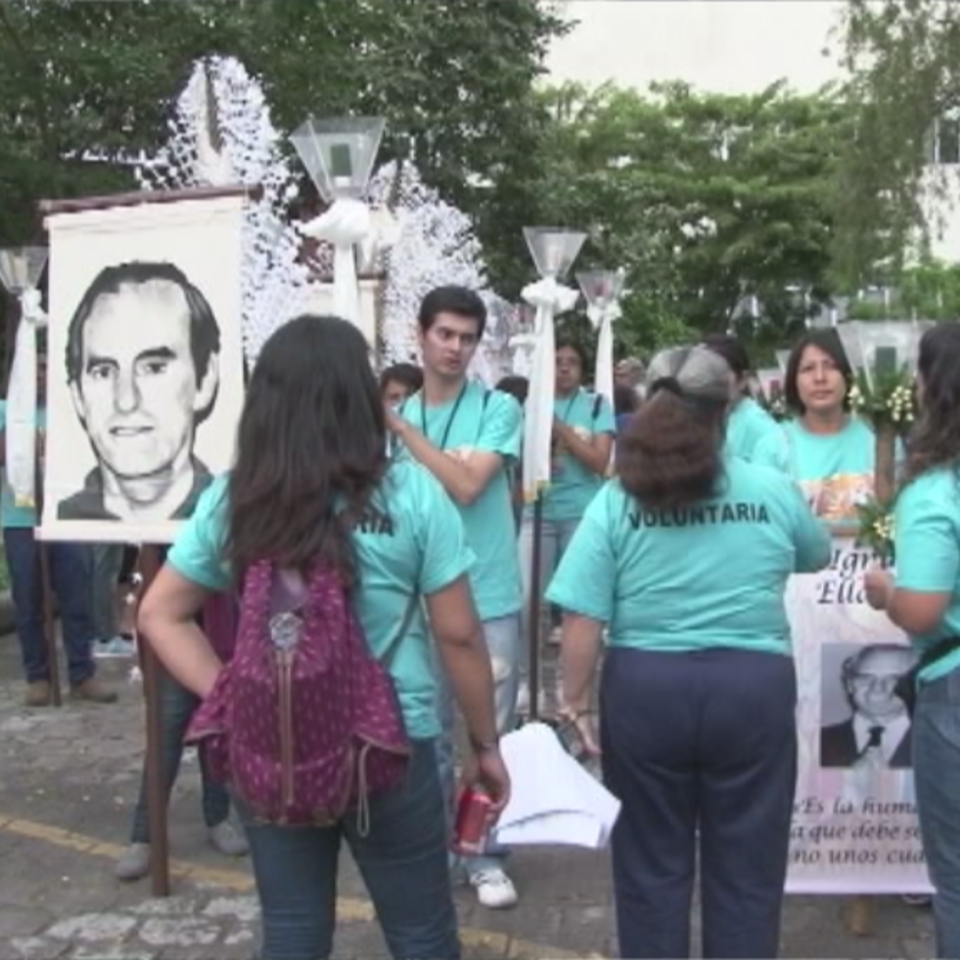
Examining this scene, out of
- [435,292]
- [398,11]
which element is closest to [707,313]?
[398,11]

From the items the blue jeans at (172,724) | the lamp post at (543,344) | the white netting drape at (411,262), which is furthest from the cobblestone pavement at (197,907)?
the white netting drape at (411,262)

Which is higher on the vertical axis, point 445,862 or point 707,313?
point 707,313

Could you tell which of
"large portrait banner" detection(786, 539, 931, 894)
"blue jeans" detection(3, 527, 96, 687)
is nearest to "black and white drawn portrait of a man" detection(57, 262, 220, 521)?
"large portrait banner" detection(786, 539, 931, 894)

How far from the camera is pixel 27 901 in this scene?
499cm

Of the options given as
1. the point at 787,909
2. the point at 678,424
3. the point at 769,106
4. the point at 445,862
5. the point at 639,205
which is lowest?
the point at 787,909

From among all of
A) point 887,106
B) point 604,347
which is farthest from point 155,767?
point 887,106

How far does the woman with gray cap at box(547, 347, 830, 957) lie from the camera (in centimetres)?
347

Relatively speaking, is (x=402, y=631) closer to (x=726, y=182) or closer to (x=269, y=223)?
(x=269, y=223)

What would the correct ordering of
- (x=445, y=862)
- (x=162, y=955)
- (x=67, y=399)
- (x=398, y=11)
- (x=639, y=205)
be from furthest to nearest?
(x=639, y=205) → (x=398, y=11) → (x=67, y=399) → (x=162, y=955) → (x=445, y=862)

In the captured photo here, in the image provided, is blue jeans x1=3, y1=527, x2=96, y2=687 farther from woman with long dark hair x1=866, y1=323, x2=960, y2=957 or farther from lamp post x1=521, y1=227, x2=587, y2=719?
woman with long dark hair x1=866, y1=323, x2=960, y2=957

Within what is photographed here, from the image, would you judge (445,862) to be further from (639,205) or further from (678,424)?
(639,205)

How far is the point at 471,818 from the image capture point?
129 inches

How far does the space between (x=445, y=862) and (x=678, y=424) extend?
1.07 metres

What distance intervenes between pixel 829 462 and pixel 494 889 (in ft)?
5.43
